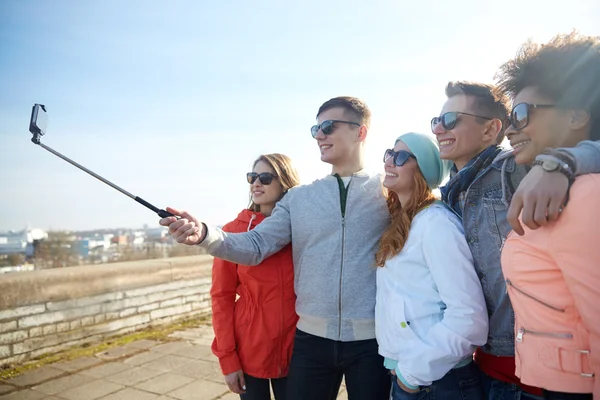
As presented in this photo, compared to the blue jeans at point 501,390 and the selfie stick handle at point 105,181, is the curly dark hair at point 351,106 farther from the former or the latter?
the blue jeans at point 501,390

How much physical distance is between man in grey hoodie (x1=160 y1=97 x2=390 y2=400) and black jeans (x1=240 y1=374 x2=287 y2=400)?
0.21 m

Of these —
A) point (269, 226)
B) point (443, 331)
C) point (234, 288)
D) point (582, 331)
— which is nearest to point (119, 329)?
point (234, 288)

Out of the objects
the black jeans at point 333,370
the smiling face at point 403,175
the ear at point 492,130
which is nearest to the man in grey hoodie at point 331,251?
the black jeans at point 333,370

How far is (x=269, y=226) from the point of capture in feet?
8.30

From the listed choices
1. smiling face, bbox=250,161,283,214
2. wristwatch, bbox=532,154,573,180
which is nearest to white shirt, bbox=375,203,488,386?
wristwatch, bbox=532,154,573,180

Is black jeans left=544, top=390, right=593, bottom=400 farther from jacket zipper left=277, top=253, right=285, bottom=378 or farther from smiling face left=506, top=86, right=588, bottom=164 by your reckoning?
jacket zipper left=277, top=253, right=285, bottom=378

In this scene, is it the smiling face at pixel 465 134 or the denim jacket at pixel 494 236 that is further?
the smiling face at pixel 465 134

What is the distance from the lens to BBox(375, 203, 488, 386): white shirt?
1676 mm

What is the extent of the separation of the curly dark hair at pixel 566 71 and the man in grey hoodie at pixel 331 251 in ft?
3.58

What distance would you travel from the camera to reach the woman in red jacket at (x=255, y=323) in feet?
8.17

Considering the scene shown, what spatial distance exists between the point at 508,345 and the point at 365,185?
113 cm

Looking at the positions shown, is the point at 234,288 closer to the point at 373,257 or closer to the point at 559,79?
the point at 373,257

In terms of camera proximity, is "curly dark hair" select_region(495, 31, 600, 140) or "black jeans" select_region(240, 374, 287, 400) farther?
"black jeans" select_region(240, 374, 287, 400)

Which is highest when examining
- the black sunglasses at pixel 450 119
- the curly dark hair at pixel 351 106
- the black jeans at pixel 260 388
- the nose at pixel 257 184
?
the curly dark hair at pixel 351 106
